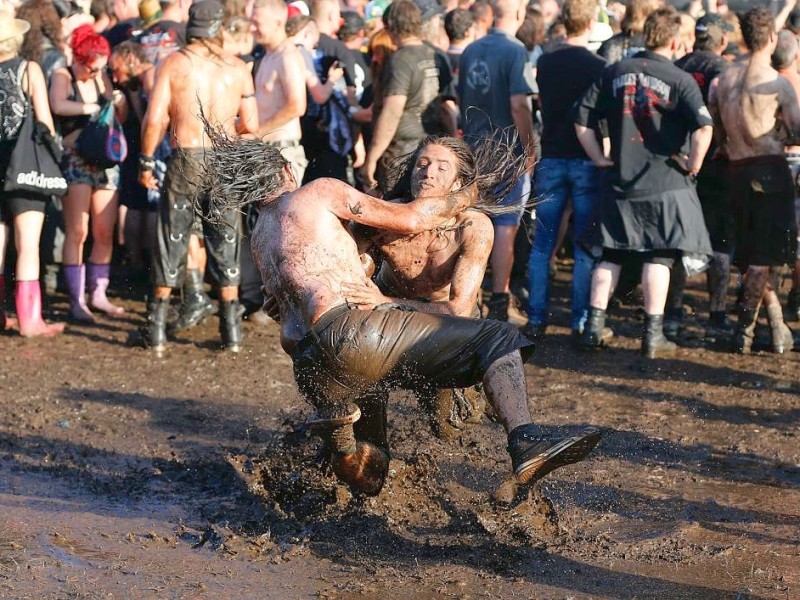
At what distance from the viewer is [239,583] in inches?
173

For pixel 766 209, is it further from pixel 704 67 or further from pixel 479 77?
pixel 479 77

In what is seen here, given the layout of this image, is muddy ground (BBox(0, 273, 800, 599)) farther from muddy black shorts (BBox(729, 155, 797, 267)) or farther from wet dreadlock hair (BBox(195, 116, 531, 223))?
wet dreadlock hair (BBox(195, 116, 531, 223))

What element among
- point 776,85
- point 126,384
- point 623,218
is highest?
point 776,85

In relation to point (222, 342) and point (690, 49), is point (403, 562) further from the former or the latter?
point (690, 49)

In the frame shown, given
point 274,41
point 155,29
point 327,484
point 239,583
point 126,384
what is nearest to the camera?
point 239,583

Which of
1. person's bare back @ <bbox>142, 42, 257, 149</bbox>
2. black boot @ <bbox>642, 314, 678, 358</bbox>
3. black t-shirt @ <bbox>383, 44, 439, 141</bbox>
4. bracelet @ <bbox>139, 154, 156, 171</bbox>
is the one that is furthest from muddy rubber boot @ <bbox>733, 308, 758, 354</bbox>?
bracelet @ <bbox>139, 154, 156, 171</bbox>

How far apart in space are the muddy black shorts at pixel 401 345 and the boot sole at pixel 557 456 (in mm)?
418

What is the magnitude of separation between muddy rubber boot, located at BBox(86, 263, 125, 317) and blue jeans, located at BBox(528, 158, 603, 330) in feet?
10.1

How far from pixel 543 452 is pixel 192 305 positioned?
4746mm

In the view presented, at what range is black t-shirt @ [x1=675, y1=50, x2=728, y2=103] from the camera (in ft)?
27.7

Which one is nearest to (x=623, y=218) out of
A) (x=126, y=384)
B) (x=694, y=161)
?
(x=694, y=161)

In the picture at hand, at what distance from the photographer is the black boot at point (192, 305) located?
846 centimetres

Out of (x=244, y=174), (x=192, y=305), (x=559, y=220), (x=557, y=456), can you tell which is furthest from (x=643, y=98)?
(x=557, y=456)

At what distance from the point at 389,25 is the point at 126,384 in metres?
3.12
